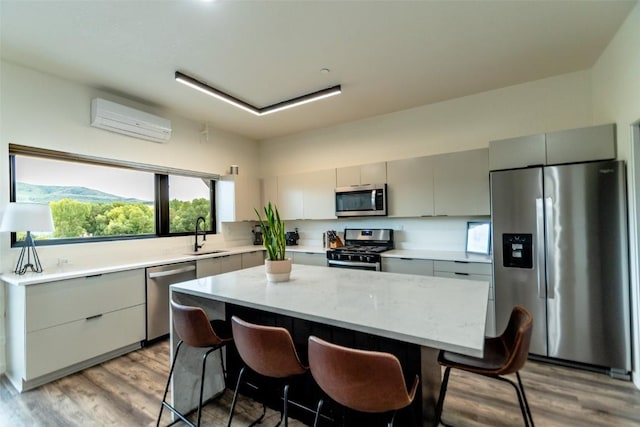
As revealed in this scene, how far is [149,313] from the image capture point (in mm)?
3104

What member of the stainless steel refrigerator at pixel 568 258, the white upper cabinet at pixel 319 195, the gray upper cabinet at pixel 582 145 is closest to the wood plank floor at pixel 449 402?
the stainless steel refrigerator at pixel 568 258

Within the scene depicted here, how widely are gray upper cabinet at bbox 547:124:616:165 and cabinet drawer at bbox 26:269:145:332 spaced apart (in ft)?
14.0

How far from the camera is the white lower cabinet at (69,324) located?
2340 mm

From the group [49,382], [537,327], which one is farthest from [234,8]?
[537,327]

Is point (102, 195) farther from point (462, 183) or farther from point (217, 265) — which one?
point (462, 183)

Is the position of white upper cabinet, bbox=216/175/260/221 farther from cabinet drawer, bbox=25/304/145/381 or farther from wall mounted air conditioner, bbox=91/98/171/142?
cabinet drawer, bbox=25/304/145/381

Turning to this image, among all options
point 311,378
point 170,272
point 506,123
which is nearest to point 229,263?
point 170,272

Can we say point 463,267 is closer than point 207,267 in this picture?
Yes

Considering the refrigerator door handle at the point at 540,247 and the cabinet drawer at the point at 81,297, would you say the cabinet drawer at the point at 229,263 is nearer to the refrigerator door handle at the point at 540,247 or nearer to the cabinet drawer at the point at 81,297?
the cabinet drawer at the point at 81,297

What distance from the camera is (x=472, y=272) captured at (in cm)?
303

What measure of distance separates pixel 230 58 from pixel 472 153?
276 centimetres

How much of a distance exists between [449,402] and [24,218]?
12.1 feet

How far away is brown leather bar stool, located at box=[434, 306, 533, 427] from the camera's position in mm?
1347

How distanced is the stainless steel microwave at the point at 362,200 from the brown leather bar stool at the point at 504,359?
7.47 feet
